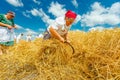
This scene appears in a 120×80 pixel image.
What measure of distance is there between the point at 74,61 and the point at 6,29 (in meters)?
3.81

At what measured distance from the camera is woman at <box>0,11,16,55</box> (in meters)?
8.75

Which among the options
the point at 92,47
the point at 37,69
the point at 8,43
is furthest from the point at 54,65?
the point at 8,43

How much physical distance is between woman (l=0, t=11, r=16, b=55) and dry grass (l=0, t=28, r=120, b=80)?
249cm

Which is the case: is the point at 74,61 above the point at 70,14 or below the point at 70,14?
below

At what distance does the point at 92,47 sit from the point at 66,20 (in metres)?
0.84

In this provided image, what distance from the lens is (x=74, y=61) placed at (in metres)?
5.51

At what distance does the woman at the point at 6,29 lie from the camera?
8750 millimetres

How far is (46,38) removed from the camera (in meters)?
6.28

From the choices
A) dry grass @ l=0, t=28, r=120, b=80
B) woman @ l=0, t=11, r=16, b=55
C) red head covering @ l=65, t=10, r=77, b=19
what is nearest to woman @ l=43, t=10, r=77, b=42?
red head covering @ l=65, t=10, r=77, b=19

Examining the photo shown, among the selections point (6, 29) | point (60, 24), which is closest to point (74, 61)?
point (60, 24)

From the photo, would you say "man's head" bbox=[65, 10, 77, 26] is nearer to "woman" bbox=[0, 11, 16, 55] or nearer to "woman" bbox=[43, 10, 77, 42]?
"woman" bbox=[43, 10, 77, 42]

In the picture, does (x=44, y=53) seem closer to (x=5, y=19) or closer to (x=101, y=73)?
(x=101, y=73)

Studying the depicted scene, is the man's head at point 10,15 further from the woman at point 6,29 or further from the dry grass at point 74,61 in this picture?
the dry grass at point 74,61

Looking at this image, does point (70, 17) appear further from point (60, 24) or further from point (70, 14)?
point (60, 24)
